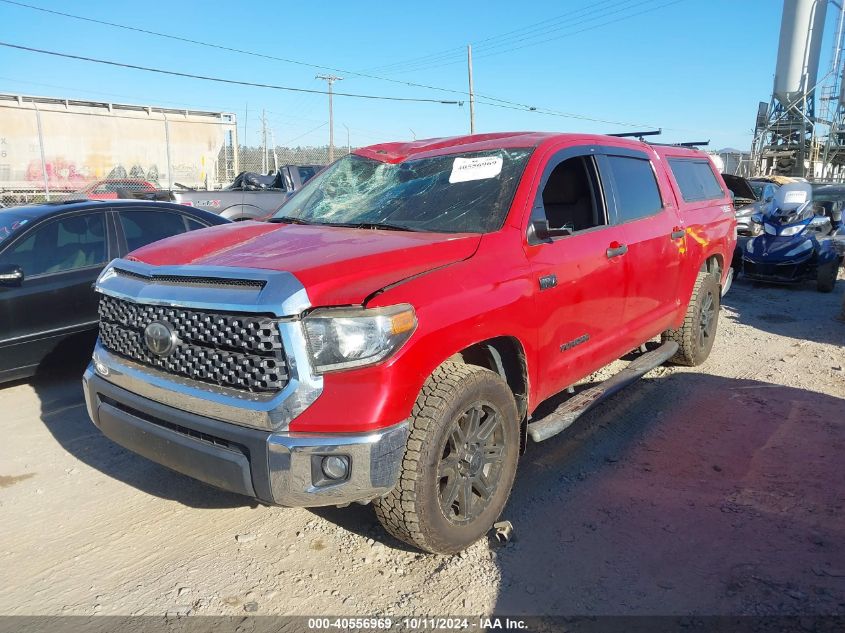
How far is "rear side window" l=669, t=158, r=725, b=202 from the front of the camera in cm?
546

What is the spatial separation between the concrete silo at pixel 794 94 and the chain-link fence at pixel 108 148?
29613mm

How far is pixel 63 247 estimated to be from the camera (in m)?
5.45

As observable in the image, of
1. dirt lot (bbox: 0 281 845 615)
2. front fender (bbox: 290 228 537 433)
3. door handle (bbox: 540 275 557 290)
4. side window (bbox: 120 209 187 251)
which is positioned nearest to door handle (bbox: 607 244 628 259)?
door handle (bbox: 540 275 557 290)

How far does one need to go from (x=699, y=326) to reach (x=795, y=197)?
5.63 m

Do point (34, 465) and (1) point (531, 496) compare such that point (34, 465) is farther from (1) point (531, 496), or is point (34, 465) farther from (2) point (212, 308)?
(1) point (531, 496)

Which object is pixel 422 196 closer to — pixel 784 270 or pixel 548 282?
pixel 548 282

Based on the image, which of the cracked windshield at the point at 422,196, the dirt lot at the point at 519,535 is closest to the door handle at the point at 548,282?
the cracked windshield at the point at 422,196

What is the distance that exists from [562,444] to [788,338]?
4.20 m

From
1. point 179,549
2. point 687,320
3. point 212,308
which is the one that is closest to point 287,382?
point 212,308

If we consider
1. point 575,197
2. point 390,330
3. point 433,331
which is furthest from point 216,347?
point 575,197

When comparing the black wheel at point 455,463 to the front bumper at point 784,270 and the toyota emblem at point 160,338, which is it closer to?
the toyota emblem at point 160,338

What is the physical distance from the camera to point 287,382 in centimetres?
250

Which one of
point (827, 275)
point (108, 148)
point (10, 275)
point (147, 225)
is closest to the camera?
point (10, 275)

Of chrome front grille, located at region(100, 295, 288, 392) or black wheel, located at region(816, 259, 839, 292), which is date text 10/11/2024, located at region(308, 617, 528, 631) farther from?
black wheel, located at region(816, 259, 839, 292)
